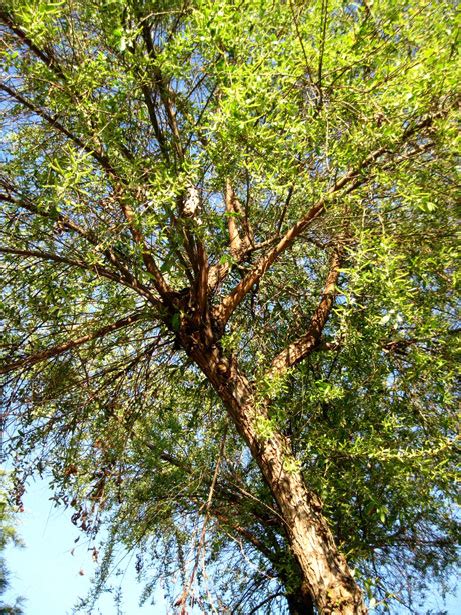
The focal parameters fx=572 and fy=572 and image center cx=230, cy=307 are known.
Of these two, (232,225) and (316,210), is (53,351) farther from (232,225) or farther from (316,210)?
(316,210)

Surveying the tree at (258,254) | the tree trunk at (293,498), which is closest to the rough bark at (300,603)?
the tree at (258,254)

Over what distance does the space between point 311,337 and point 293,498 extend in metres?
1.45

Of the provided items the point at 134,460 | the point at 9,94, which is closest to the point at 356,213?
the point at 9,94

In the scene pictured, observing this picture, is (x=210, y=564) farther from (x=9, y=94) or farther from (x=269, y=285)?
(x=9, y=94)

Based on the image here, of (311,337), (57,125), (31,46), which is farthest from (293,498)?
(31,46)

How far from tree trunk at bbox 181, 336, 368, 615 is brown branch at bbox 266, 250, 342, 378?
417 mm

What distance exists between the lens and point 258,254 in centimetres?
544

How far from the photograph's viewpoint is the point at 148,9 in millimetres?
3684

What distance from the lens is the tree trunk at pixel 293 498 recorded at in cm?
386

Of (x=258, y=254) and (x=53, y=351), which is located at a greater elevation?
(x=258, y=254)

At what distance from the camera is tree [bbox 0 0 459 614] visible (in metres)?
3.68

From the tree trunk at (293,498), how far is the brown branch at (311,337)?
0.42 meters

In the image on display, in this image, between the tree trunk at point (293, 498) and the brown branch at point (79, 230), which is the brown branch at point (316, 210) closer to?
the tree trunk at point (293, 498)

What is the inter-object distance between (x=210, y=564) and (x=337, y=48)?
5282 millimetres
